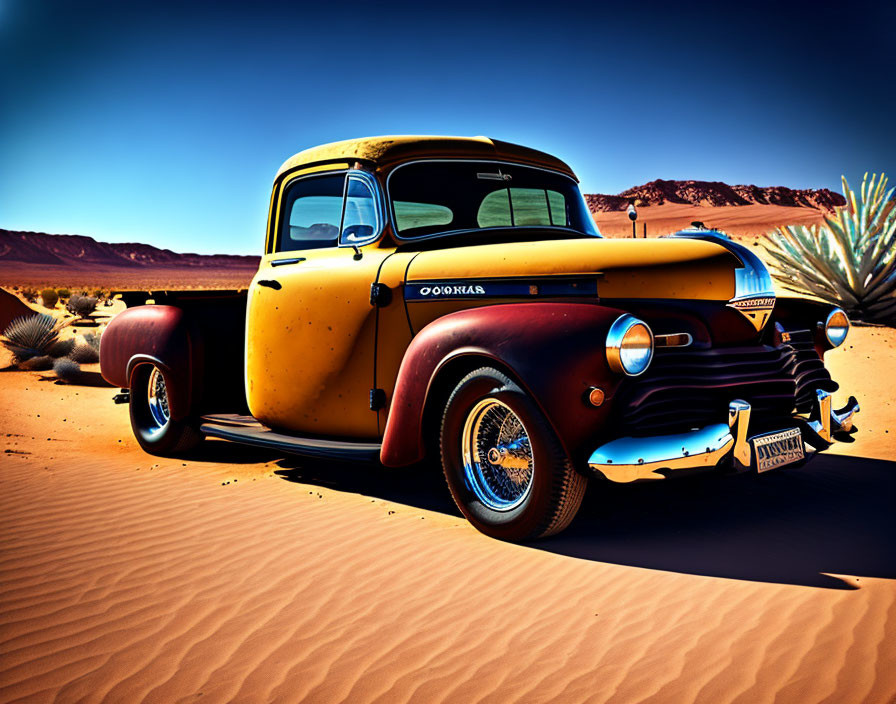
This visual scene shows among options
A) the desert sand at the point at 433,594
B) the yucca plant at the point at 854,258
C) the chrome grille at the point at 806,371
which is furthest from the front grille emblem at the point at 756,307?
the yucca plant at the point at 854,258

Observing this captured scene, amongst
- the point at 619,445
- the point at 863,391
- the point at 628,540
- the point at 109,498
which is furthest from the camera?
the point at 863,391

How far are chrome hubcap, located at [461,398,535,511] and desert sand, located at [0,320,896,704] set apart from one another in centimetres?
26

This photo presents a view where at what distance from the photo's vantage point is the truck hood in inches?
163

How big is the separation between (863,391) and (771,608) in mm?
6159

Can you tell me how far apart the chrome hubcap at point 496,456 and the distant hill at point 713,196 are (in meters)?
115

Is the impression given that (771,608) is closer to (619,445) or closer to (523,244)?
(619,445)

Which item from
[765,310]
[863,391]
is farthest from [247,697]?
[863,391]

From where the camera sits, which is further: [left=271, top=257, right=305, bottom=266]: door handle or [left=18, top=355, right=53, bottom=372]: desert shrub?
[left=18, top=355, right=53, bottom=372]: desert shrub

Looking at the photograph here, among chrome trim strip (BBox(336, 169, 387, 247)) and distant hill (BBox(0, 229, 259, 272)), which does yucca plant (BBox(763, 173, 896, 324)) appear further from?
distant hill (BBox(0, 229, 259, 272))

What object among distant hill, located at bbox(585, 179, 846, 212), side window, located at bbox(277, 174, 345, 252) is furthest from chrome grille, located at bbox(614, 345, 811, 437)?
distant hill, located at bbox(585, 179, 846, 212)

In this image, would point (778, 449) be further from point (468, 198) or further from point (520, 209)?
point (468, 198)

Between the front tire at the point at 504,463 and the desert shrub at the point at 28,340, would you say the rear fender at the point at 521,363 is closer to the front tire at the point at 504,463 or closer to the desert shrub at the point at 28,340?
the front tire at the point at 504,463

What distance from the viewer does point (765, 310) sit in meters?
4.41

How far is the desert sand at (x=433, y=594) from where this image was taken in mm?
2920
